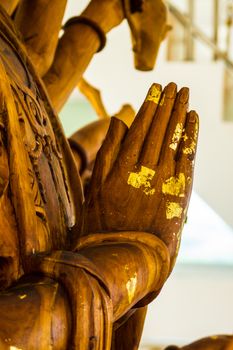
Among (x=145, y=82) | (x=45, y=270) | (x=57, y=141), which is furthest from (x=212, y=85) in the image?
(x=45, y=270)

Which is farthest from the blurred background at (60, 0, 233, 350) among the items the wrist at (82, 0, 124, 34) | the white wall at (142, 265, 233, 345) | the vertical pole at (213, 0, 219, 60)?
the wrist at (82, 0, 124, 34)

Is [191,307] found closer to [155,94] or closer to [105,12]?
[105,12]

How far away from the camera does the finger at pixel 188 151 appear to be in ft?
5.50

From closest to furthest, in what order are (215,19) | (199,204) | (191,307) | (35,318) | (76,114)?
(35,318)
(76,114)
(191,307)
(199,204)
(215,19)

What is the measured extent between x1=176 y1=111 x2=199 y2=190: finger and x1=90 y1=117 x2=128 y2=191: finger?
0.08 m

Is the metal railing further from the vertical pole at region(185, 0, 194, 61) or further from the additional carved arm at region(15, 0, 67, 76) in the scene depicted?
the additional carved arm at region(15, 0, 67, 76)

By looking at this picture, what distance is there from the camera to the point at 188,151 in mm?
1691

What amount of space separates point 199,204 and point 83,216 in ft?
13.8

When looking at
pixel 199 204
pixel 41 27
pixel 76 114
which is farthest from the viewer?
pixel 199 204

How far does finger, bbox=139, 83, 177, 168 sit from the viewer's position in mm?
1685

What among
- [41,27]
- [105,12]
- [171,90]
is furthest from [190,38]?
[171,90]

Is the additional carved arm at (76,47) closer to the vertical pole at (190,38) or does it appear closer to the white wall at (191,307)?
the white wall at (191,307)

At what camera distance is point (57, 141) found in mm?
1908

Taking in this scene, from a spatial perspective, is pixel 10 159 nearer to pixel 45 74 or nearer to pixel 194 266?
pixel 45 74
